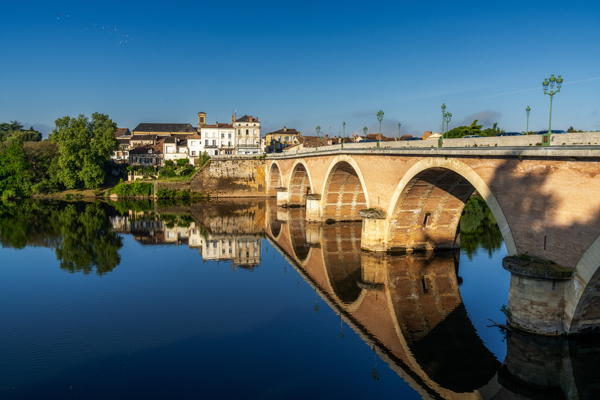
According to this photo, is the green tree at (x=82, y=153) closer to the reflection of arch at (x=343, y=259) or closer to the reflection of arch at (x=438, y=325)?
the reflection of arch at (x=343, y=259)

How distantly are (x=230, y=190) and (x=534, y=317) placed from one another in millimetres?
49976

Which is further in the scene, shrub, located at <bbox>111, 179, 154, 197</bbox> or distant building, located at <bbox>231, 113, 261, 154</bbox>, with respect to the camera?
distant building, located at <bbox>231, 113, 261, 154</bbox>

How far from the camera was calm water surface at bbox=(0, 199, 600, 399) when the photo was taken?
1157cm

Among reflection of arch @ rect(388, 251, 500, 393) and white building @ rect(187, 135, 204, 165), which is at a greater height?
white building @ rect(187, 135, 204, 165)

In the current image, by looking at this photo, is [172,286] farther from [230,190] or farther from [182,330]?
[230,190]

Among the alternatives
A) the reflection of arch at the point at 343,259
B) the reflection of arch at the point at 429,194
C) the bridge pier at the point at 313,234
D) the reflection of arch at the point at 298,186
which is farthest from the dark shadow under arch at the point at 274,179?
the reflection of arch at the point at 429,194

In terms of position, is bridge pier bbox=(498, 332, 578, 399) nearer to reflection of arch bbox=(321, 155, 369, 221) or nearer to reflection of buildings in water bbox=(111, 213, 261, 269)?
reflection of buildings in water bbox=(111, 213, 261, 269)

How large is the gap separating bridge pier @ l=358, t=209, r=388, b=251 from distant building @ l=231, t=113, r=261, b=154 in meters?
50.1

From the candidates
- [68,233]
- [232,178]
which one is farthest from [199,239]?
[232,178]

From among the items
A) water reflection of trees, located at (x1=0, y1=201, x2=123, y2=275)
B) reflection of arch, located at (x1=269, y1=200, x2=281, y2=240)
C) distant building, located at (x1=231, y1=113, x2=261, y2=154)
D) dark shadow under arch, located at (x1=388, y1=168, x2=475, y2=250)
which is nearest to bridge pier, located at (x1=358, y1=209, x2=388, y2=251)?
dark shadow under arch, located at (x1=388, y1=168, x2=475, y2=250)

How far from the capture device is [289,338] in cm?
1433

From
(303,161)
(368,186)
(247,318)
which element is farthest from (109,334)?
(303,161)

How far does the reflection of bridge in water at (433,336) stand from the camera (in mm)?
11617

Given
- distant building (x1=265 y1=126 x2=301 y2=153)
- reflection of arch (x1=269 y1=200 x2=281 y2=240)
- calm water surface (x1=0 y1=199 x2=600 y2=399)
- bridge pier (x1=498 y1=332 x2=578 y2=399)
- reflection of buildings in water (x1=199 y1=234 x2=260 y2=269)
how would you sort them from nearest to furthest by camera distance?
bridge pier (x1=498 y1=332 x2=578 y2=399) → calm water surface (x1=0 y1=199 x2=600 y2=399) → reflection of buildings in water (x1=199 y1=234 x2=260 y2=269) → reflection of arch (x1=269 y1=200 x2=281 y2=240) → distant building (x1=265 y1=126 x2=301 y2=153)
